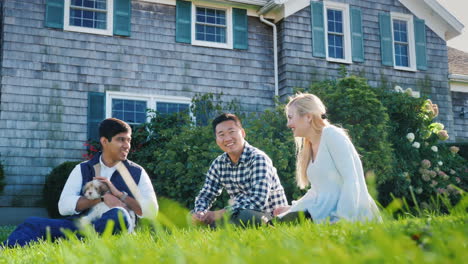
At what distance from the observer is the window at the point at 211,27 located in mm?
11664

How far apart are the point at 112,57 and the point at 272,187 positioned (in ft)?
23.6

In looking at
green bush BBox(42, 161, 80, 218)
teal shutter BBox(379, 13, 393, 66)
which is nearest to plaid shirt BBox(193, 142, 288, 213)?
green bush BBox(42, 161, 80, 218)

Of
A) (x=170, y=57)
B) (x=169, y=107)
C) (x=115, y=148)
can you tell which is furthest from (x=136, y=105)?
(x=115, y=148)

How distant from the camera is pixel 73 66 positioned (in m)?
10.5

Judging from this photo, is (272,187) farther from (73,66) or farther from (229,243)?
(73,66)

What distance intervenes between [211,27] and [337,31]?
349cm

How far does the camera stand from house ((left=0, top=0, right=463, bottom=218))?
9.97 meters

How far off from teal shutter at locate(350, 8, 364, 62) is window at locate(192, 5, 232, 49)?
3380 mm

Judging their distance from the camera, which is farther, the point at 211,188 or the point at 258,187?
the point at 211,188

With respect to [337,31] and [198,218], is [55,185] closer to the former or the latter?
[198,218]

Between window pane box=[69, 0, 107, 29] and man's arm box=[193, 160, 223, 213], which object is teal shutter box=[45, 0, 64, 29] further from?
man's arm box=[193, 160, 223, 213]

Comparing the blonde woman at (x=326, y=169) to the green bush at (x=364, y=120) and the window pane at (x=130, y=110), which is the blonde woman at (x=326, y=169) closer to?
the green bush at (x=364, y=120)

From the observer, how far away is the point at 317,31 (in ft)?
40.8

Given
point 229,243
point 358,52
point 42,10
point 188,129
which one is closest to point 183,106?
point 188,129
